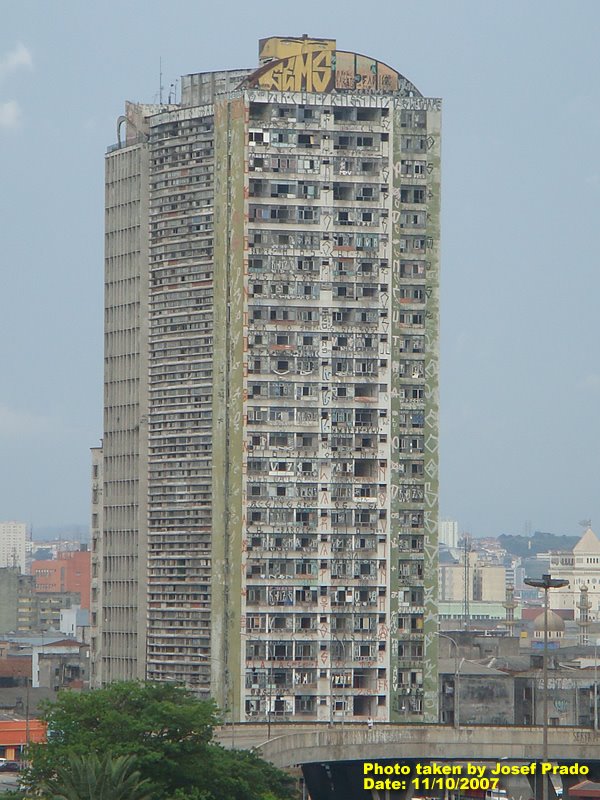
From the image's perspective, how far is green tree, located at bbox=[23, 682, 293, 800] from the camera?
9962cm

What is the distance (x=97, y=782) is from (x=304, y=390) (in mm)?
74867

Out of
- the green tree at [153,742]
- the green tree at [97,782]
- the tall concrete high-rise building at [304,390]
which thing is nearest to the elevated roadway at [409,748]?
the green tree at [153,742]

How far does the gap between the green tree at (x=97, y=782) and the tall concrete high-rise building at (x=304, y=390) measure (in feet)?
214

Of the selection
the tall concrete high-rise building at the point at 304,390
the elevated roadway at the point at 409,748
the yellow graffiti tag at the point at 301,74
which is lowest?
the elevated roadway at the point at 409,748

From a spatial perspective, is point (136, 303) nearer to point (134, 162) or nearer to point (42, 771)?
point (134, 162)

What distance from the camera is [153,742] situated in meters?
102

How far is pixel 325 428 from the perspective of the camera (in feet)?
530

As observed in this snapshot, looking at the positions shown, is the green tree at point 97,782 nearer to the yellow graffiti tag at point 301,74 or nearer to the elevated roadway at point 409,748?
the elevated roadway at point 409,748

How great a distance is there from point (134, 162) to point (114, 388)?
1774 centimetres

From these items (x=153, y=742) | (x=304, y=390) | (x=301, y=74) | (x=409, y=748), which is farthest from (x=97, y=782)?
(x=301, y=74)

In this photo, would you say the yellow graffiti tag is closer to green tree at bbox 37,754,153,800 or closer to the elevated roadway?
the elevated roadway

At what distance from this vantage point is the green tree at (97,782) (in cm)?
8844

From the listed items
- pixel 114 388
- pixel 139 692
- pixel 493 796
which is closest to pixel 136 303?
pixel 114 388

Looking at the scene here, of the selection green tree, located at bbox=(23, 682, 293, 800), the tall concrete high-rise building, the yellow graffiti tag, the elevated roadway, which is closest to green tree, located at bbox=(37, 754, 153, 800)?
green tree, located at bbox=(23, 682, 293, 800)
